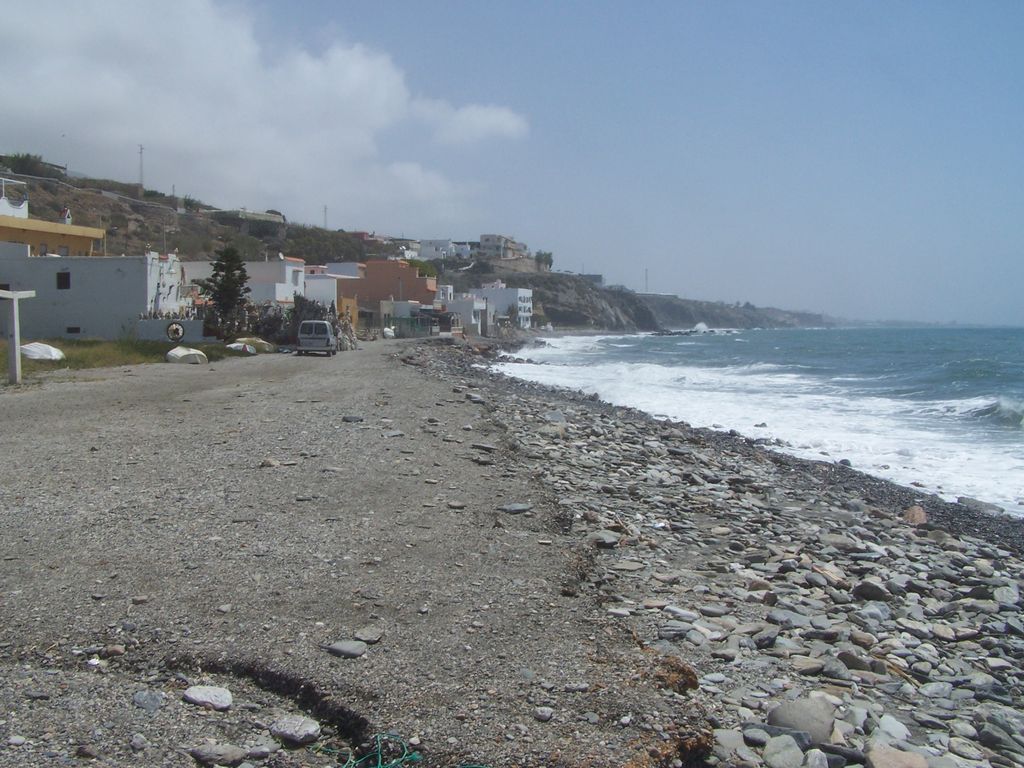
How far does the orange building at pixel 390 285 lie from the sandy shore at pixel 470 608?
58154mm

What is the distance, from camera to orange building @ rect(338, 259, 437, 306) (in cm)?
6994

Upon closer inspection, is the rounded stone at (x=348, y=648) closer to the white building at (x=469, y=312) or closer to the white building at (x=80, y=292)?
the white building at (x=80, y=292)

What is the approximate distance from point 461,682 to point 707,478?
8533 millimetres

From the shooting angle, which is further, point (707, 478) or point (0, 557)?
point (707, 478)

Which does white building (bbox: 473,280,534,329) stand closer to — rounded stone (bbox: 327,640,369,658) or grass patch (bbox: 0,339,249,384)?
grass patch (bbox: 0,339,249,384)

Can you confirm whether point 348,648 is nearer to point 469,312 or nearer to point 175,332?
point 175,332

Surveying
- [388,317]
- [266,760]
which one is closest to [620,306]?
[388,317]

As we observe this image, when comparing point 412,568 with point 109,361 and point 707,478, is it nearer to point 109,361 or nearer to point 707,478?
point 707,478

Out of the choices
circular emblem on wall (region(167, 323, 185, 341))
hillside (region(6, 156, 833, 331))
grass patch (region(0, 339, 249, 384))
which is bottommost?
grass patch (region(0, 339, 249, 384))

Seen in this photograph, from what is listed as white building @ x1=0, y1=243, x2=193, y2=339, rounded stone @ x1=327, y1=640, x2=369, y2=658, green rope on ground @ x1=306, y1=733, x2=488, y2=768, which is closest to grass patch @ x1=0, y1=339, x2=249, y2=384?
white building @ x1=0, y1=243, x2=193, y2=339

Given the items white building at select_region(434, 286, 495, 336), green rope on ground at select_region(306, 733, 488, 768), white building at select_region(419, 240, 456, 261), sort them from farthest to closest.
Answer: white building at select_region(419, 240, 456, 261)
white building at select_region(434, 286, 495, 336)
green rope on ground at select_region(306, 733, 488, 768)

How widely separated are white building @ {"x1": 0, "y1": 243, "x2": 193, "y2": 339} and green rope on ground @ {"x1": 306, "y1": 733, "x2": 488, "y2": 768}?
1252 inches

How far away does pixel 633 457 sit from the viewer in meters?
13.5

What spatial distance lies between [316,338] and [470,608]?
99.4 feet
